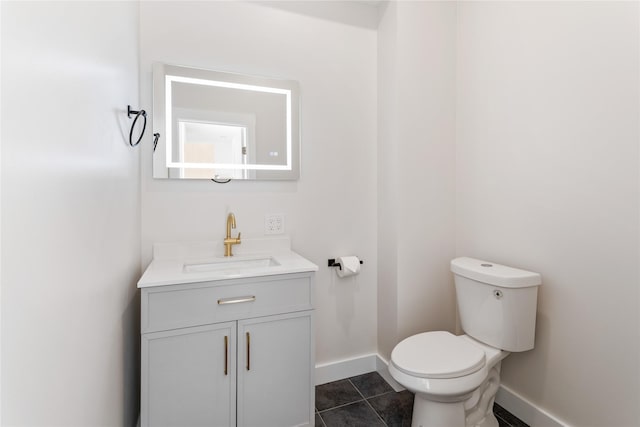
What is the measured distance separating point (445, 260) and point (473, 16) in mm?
1505

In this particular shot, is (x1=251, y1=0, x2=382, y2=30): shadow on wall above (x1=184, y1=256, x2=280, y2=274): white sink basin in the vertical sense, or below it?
above

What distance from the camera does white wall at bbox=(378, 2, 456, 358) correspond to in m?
1.92

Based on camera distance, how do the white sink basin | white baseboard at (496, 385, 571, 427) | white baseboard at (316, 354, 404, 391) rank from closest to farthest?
1. white baseboard at (496, 385, 571, 427)
2. the white sink basin
3. white baseboard at (316, 354, 404, 391)

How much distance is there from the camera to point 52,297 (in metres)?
0.65

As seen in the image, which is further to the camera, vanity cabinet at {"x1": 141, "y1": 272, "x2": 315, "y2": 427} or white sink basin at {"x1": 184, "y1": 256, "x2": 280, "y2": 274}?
white sink basin at {"x1": 184, "y1": 256, "x2": 280, "y2": 274}

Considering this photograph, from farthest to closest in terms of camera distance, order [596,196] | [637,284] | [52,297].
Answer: [596,196] → [637,284] → [52,297]

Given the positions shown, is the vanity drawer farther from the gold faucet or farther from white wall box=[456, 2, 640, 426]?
white wall box=[456, 2, 640, 426]

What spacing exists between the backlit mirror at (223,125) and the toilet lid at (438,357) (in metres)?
1.11

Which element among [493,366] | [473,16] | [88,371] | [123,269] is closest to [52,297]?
[88,371]

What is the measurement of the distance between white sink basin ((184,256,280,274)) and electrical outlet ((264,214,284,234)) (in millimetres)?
176

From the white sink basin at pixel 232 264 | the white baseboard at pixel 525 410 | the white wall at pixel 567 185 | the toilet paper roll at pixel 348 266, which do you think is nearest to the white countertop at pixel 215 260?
the white sink basin at pixel 232 264

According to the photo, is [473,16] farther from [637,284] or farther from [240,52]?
[637,284]

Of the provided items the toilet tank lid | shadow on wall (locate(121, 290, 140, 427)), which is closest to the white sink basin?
shadow on wall (locate(121, 290, 140, 427))

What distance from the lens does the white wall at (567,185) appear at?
125 cm
